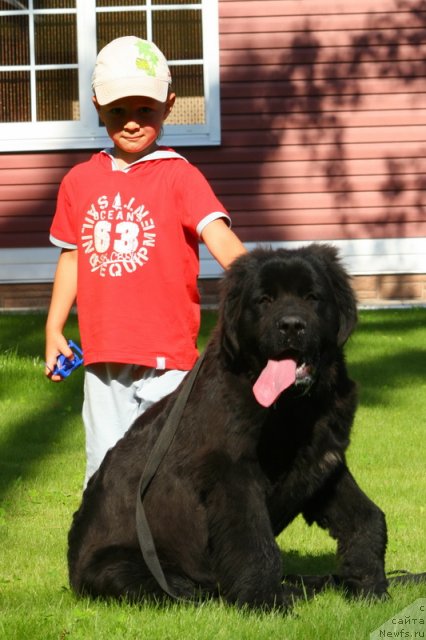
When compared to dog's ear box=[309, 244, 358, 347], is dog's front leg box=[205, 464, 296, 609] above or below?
below

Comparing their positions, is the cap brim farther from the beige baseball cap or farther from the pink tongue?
the pink tongue

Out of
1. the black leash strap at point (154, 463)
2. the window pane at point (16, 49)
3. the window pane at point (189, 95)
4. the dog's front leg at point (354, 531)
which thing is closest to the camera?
the black leash strap at point (154, 463)

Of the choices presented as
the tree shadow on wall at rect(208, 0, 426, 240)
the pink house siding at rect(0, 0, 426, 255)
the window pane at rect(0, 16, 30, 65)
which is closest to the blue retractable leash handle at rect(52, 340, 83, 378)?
the pink house siding at rect(0, 0, 426, 255)

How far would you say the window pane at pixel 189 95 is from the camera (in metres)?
15.4

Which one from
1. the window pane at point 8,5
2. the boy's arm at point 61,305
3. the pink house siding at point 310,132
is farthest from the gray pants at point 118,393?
the window pane at point 8,5

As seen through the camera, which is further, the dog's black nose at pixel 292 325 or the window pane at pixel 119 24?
the window pane at pixel 119 24

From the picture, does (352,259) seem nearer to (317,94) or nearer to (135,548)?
(317,94)

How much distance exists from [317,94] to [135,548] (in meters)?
11.2

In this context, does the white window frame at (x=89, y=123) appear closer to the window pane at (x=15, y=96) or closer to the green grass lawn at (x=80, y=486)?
the window pane at (x=15, y=96)

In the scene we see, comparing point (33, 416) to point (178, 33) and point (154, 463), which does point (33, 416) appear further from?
point (178, 33)

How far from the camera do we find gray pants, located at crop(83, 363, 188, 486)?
5547mm

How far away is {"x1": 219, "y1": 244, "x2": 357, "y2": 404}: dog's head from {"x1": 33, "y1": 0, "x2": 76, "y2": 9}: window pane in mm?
11274

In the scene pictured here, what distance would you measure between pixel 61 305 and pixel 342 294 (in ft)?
5.29

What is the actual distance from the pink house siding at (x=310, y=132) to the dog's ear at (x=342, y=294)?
10.4m
